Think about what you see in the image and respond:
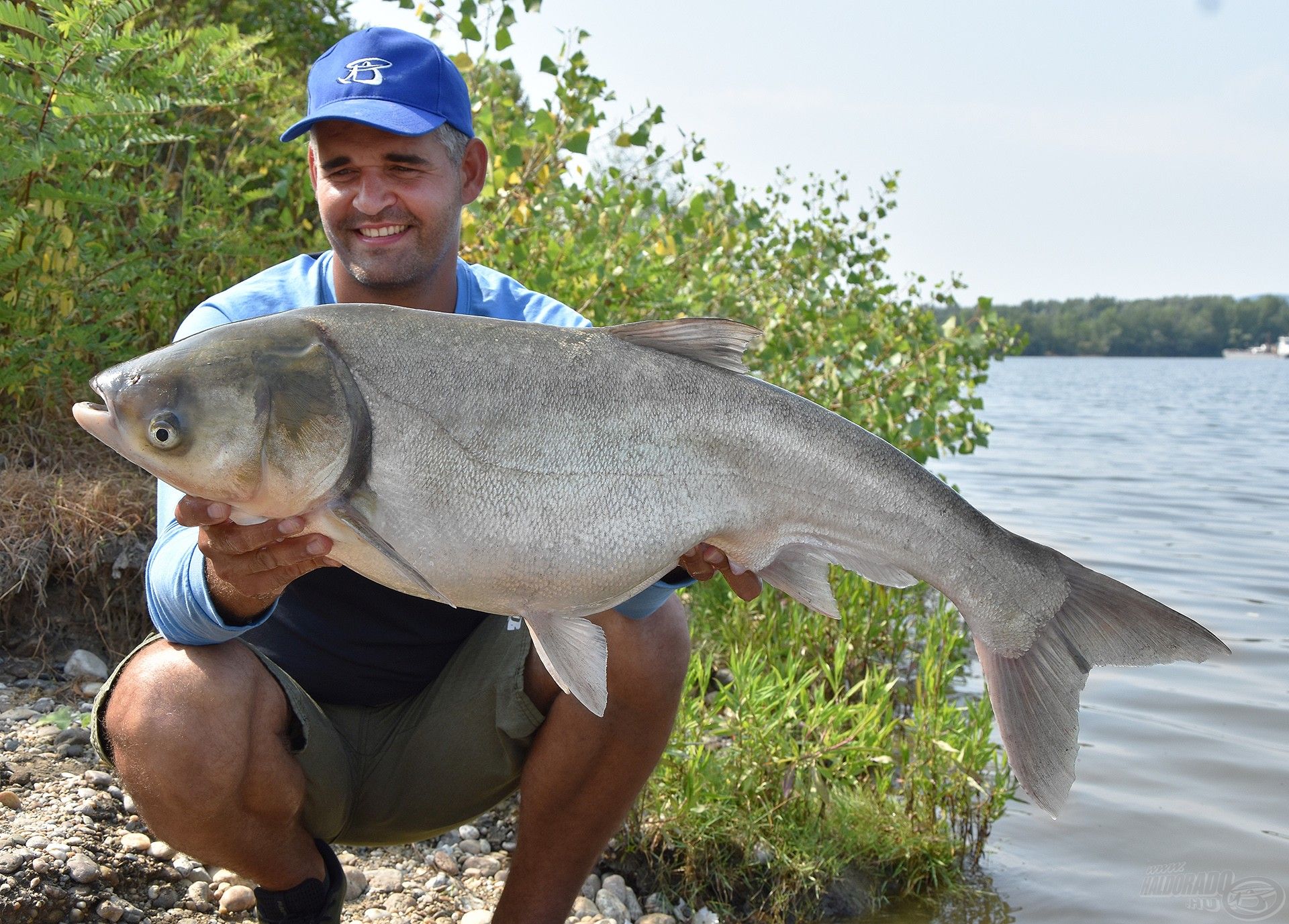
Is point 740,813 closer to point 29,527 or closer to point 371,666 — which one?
point 371,666

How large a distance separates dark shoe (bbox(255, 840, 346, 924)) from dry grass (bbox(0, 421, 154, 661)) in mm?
1817

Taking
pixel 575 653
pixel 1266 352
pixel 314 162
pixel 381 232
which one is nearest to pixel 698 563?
pixel 575 653

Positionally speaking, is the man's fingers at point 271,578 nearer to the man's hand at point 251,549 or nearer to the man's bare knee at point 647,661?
the man's hand at point 251,549

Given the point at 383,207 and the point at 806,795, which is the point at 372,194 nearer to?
the point at 383,207

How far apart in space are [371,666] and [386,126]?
1336 mm

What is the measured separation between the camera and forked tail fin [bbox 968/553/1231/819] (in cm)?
227

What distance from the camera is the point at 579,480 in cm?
216

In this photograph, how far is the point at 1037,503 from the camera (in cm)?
1164

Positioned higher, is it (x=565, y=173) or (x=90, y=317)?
(x=565, y=173)

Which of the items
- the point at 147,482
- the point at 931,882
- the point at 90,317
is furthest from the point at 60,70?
the point at 931,882

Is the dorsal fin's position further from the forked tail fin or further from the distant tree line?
the distant tree line

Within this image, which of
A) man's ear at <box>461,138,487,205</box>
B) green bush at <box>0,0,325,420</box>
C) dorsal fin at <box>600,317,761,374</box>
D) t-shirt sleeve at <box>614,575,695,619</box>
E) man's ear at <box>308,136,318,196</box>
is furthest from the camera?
green bush at <box>0,0,325,420</box>

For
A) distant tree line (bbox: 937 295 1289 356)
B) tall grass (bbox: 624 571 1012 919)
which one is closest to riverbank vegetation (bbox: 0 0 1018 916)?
tall grass (bbox: 624 571 1012 919)

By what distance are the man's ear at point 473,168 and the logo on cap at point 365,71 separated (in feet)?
1.18
